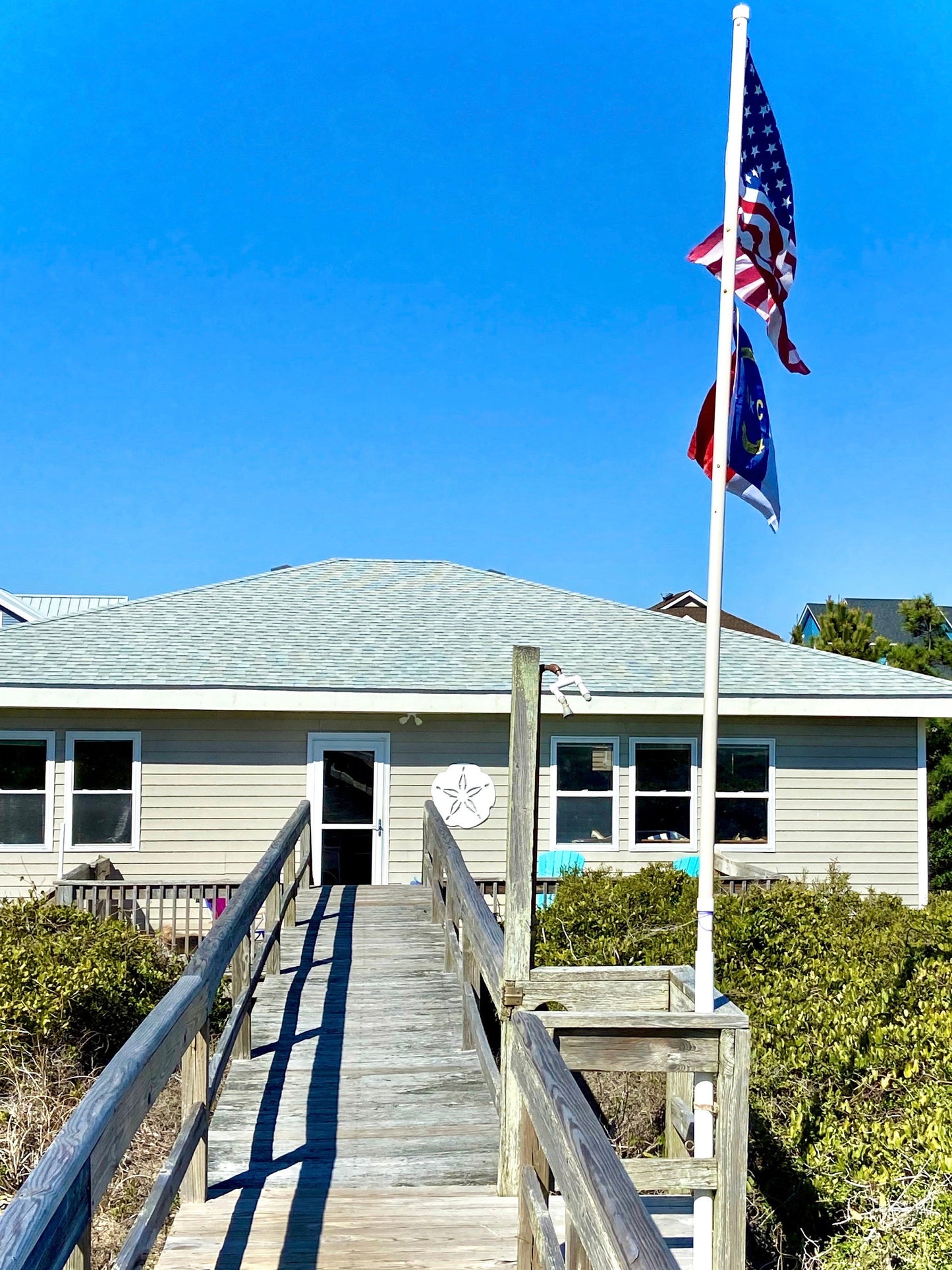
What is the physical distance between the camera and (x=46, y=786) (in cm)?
1271

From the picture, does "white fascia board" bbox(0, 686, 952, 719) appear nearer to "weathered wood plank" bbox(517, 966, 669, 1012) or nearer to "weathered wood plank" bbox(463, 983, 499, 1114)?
"weathered wood plank" bbox(463, 983, 499, 1114)

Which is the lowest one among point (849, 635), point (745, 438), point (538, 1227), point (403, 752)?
point (538, 1227)

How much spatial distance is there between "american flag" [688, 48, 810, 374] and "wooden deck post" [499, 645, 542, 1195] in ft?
6.91

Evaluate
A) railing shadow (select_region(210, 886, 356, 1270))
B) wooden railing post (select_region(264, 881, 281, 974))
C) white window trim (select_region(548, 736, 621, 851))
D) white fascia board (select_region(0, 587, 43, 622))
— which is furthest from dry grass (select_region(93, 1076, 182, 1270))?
white fascia board (select_region(0, 587, 43, 622))

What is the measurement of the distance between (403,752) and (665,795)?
10.9 feet

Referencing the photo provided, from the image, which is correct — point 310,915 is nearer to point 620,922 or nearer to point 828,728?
point 620,922

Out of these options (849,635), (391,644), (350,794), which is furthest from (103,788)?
(849,635)

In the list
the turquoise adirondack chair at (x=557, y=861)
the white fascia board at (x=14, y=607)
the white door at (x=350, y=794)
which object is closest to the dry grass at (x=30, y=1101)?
the white door at (x=350, y=794)

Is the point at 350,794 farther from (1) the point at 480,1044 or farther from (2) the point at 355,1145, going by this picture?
(2) the point at 355,1145

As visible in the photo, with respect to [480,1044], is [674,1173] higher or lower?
higher

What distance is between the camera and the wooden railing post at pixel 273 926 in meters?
7.71

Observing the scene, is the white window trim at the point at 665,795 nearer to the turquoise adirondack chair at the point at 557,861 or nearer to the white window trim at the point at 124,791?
the turquoise adirondack chair at the point at 557,861

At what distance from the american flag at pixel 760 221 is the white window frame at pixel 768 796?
29.8 ft

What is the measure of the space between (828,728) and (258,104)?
14.4 m
